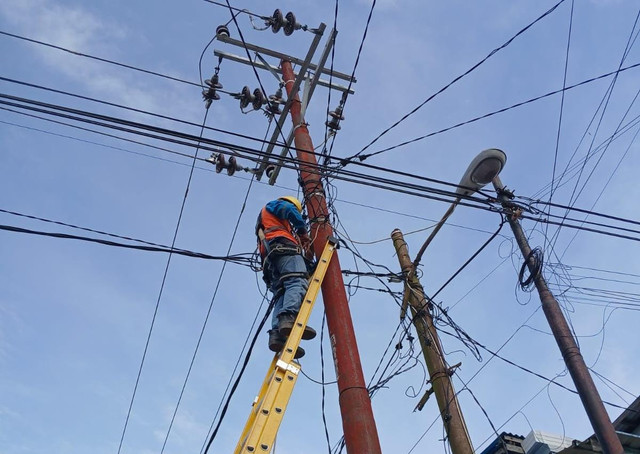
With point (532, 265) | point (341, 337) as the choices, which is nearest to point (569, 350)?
point (532, 265)

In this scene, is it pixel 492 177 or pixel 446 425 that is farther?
pixel 492 177

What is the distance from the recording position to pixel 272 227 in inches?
212

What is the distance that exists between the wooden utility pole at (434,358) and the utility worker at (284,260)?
262cm

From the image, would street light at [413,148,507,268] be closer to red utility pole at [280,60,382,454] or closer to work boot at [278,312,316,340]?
red utility pole at [280,60,382,454]

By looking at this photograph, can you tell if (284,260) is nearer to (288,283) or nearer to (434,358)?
(288,283)

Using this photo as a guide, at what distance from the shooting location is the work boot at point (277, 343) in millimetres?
4547

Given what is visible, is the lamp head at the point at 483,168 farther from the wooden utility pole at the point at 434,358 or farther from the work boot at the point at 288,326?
the work boot at the point at 288,326

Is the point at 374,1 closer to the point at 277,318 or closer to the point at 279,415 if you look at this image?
the point at 277,318

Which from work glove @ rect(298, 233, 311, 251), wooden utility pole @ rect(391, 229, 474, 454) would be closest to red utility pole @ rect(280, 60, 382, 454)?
work glove @ rect(298, 233, 311, 251)

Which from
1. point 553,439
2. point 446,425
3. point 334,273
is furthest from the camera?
point 553,439

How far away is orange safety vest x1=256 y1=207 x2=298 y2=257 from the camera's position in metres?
5.30

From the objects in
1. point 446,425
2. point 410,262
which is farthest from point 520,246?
point 446,425

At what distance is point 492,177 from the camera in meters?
7.29

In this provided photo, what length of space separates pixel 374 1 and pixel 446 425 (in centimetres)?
494
